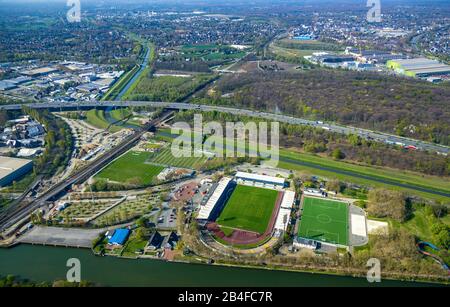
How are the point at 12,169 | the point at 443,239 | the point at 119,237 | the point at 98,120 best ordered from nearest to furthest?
1. the point at 443,239
2. the point at 119,237
3. the point at 12,169
4. the point at 98,120

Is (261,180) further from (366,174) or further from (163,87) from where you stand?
(163,87)

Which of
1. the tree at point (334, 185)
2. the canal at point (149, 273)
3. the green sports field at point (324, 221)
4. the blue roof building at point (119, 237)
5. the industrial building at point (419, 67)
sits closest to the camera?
the canal at point (149, 273)

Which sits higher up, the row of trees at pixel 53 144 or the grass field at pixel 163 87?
the grass field at pixel 163 87

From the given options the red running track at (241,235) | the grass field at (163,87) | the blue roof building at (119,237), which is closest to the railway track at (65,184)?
the blue roof building at (119,237)

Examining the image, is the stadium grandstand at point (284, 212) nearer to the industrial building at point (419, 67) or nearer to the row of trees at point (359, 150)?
the row of trees at point (359, 150)

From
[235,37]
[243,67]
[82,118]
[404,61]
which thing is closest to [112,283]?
[82,118]

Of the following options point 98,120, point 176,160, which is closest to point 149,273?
point 176,160

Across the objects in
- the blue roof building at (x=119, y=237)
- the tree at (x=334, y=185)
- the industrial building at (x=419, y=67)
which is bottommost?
the blue roof building at (x=119, y=237)

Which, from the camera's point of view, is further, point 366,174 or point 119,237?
point 366,174

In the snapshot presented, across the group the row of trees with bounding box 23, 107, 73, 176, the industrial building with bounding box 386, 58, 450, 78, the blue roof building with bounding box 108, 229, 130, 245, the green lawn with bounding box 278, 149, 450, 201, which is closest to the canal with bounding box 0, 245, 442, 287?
the blue roof building with bounding box 108, 229, 130, 245
